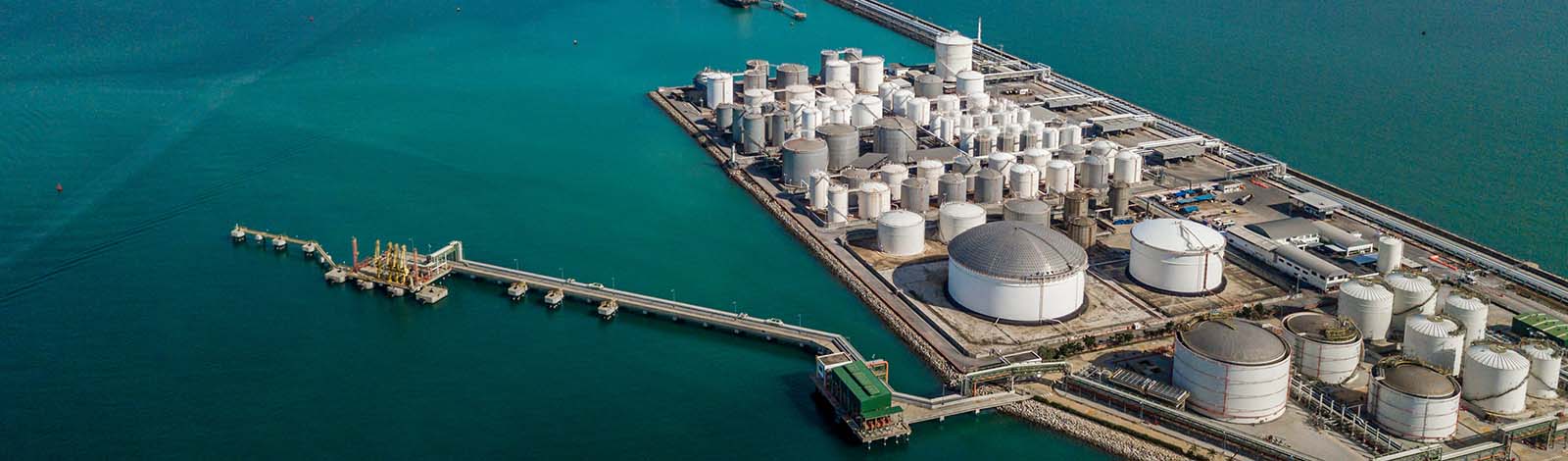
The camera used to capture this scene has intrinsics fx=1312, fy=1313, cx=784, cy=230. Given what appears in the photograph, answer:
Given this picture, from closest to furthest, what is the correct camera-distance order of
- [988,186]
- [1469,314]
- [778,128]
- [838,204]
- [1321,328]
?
1. [1321,328]
2. [1469,314]
3. [838,204]
4. [988,186]
5. [778,128]

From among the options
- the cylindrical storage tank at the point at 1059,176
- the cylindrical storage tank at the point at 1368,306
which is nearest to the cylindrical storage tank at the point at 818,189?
the cylindrical storage tank at the point at 1059,176

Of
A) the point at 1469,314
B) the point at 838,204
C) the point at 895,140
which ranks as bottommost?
the point at 1469,314

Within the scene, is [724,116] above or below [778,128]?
above

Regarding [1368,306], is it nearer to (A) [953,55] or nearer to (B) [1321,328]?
(B) [1321,328]

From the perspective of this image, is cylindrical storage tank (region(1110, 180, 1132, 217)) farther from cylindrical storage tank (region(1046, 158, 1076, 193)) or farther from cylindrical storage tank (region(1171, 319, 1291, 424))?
cylindrical storage tank (region(1171, 319, 1291, 424))

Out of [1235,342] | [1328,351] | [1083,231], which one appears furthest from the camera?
[1083,231]

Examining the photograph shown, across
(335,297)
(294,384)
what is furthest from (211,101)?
(294,384)

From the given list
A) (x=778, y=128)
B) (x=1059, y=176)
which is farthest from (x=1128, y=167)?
(x=778, y=128)
